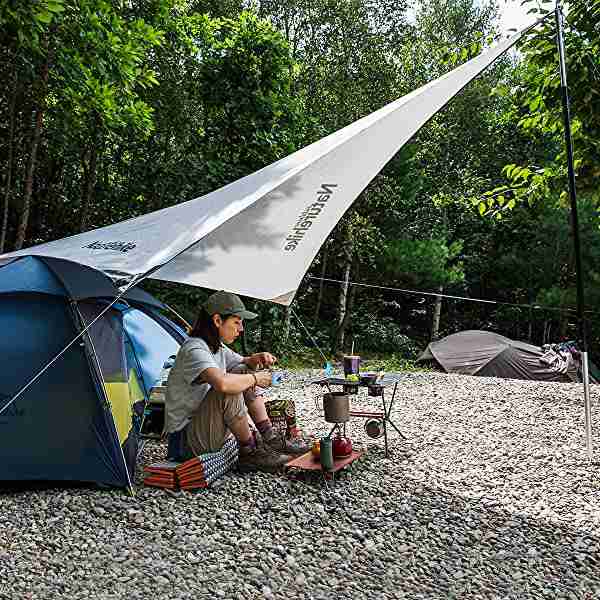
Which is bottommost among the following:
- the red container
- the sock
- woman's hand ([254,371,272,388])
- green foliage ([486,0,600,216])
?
the red container

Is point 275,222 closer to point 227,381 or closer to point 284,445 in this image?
point 227,381

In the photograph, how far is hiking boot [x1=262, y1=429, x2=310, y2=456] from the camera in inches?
146

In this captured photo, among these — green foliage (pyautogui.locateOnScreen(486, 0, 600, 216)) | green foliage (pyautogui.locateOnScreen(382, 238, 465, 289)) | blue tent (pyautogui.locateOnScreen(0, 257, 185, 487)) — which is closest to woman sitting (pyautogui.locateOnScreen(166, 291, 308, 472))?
blue tent (pyautogui.locateOnScreen(0, 257, 185, 487))

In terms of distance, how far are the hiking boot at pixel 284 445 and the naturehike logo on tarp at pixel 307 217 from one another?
122 centimetres

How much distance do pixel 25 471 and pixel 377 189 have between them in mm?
8707

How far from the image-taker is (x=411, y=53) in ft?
39.2

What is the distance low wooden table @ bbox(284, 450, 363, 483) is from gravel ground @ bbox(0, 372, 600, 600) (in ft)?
0.29

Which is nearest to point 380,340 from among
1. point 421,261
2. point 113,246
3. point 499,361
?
point 421,261

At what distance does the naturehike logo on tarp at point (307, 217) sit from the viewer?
3.17 metres

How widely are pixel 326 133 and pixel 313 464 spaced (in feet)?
25.5

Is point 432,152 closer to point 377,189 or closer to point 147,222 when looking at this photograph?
point 377,189

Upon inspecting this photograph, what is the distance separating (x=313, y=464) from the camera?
3.45 metres

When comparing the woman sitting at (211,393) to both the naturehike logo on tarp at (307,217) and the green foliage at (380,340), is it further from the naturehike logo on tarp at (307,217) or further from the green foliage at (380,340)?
the green foliage at (380,340)

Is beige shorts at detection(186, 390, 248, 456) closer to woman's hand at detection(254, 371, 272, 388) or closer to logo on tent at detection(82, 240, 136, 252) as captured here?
woman's hand at detection(254, 371, 272, 388)
